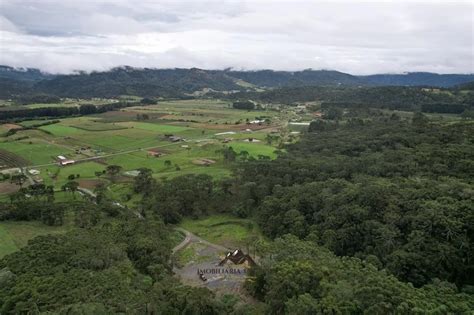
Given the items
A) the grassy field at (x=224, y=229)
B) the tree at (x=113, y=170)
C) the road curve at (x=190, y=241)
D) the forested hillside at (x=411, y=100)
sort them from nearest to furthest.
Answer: the road curve at (x=190, y=241), the grassy field at (x=224, y=229), the tree at (x=113, y=170), the forested hillside at (x=411, y=100)

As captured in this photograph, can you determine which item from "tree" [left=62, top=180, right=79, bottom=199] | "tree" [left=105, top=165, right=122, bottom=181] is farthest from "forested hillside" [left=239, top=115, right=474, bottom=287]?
"tree" [left=62, top=180, right=79, bottom=199]

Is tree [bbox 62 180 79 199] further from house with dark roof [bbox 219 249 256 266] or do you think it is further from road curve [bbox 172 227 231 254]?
house with dark roof [bbox 219 249 256 266]

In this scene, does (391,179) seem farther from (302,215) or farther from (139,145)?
(139,145)

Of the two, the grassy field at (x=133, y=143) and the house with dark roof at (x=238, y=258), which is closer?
the house with dark roof at (x=238, y=258)

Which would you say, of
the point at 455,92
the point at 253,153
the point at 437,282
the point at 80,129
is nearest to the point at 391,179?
the point at 437,282

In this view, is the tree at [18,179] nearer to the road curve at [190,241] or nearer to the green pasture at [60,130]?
the road curve at [190,241]

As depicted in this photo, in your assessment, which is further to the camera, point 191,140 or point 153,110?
point 153,110

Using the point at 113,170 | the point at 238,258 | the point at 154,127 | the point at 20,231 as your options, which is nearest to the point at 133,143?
the point at 154,127

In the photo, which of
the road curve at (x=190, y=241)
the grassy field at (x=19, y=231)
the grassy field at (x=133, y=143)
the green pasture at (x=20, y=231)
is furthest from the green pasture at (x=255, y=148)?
A: the grassy field at (x=19, y=231)
